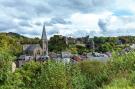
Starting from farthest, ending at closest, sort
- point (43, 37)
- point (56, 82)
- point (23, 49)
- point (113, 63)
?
point (43, 37), point (23, 49), point (113, 63), point (56, 82)

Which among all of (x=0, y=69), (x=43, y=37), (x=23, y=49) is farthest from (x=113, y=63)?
(x=43, y=37)

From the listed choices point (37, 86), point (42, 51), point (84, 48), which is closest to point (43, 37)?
point (42, 51)

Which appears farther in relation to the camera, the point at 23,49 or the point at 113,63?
the point at 23,49

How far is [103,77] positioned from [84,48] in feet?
389

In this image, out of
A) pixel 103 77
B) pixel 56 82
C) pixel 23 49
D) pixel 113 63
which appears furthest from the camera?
pixel 23 49

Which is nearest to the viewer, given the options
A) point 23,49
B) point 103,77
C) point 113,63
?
point 103,77

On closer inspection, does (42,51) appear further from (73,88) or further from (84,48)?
(73,88)

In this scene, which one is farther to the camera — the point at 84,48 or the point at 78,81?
the point at 84,48

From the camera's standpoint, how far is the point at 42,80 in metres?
15.1

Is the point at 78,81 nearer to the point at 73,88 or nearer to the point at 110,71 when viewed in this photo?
the point at 73,88

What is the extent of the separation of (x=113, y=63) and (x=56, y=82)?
2.61 m

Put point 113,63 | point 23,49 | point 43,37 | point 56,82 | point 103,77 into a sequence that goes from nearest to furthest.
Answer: point 103,77
point 56,82
point 113,63
point 23,49
point 43,37

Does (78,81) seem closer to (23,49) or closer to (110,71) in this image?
(110,71)

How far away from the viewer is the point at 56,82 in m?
14.5
